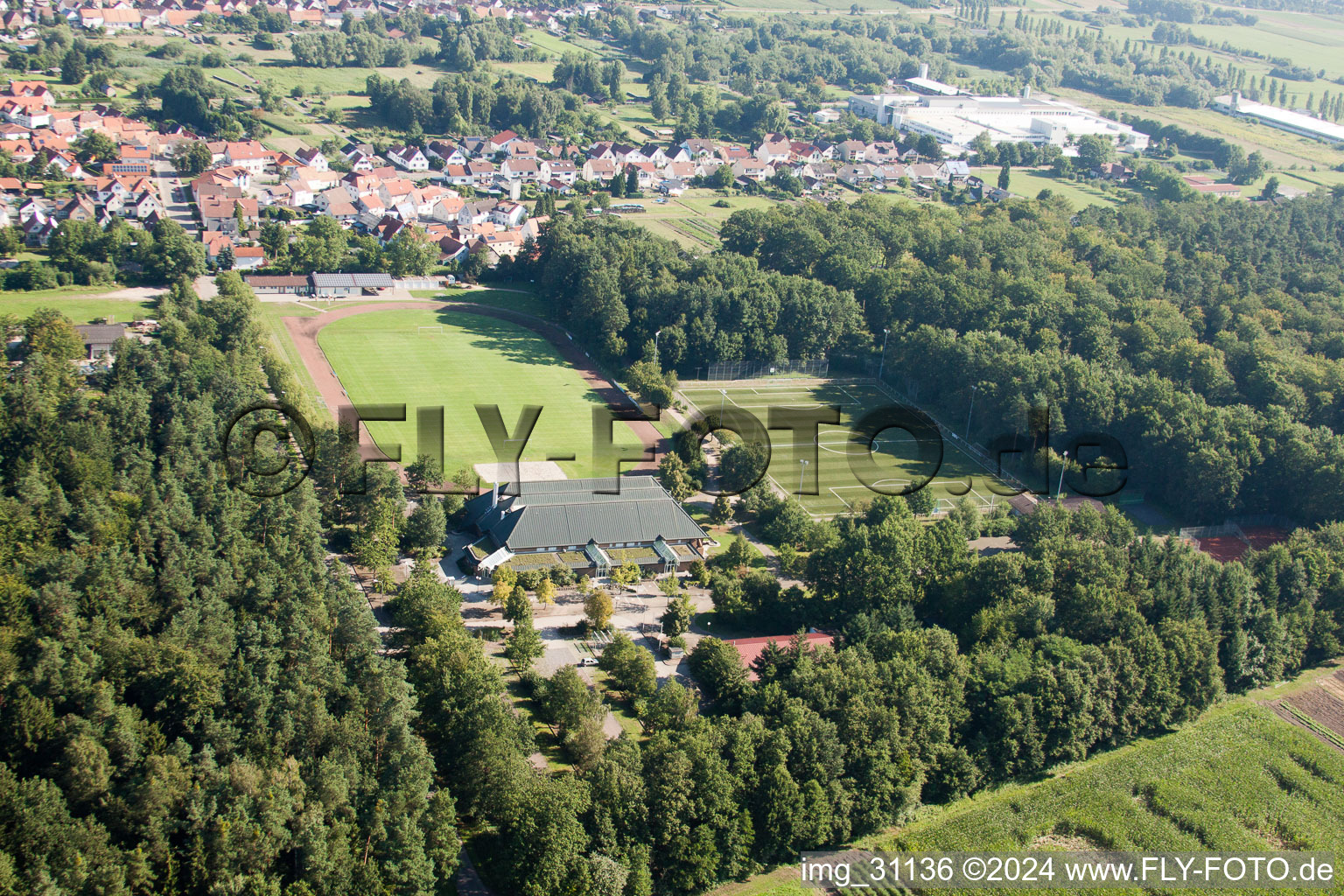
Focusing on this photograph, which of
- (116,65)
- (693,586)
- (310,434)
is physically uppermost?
(116,65)

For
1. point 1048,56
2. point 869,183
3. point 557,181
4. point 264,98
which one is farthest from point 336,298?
point 1048,56

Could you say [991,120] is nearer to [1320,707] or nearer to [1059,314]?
[1059,314]

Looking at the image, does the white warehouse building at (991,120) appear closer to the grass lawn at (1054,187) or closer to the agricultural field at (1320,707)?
the grass lawn at (1054,187)

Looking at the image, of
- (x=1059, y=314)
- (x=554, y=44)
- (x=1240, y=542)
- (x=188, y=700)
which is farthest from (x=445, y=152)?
(x=188, y=700)

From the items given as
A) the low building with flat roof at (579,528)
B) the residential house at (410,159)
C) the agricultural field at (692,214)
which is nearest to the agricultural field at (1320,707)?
the low building with flat roof at (579,528)

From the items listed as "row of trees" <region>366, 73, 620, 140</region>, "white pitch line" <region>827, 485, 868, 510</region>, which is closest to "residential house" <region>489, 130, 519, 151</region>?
"row of trees" <region>366, 73, 620, 140</region>

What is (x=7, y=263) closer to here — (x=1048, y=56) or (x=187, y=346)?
(x=187, y=346)
